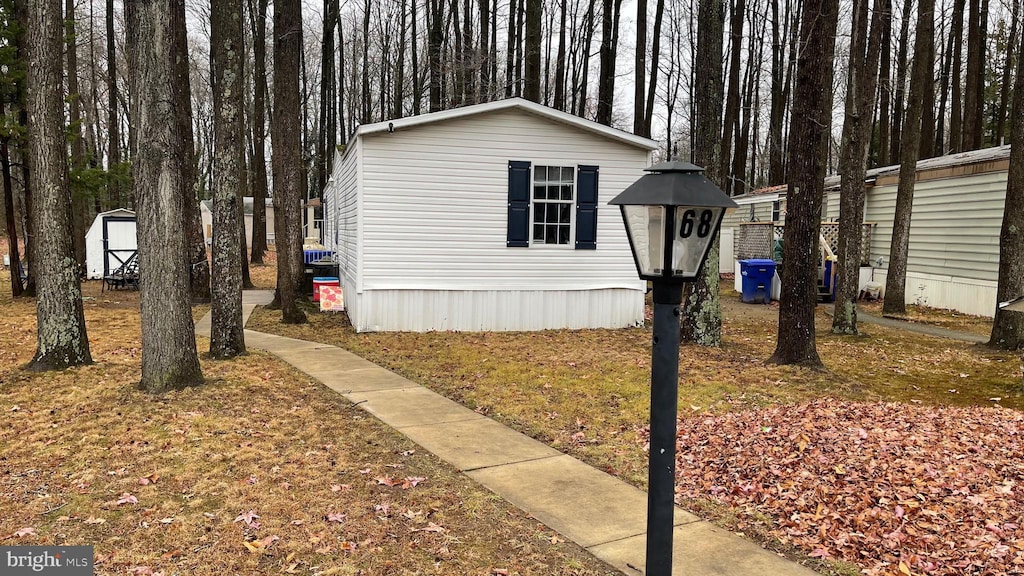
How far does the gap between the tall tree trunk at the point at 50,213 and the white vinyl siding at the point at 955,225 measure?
52.1 feet

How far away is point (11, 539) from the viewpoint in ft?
11.8

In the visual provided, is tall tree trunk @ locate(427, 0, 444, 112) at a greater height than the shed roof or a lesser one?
greater

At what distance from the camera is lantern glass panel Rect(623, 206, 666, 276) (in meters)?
2.54

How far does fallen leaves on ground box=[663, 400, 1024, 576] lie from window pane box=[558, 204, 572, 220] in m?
6.23

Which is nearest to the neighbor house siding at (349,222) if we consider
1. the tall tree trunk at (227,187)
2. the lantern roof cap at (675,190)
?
the tall tree trunk at (227,187)

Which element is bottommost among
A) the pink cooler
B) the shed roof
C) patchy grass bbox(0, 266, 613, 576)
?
patchy grass bbox(0, 266, 613, 576)

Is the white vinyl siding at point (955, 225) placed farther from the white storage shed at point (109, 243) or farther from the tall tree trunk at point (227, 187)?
the white storage shed at point (109, 243)

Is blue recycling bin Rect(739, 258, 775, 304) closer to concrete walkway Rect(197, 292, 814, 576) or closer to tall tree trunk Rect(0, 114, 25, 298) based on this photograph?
concrete walkway Rect(197, 292, 814, 576)

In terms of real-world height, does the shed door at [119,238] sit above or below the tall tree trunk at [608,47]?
below

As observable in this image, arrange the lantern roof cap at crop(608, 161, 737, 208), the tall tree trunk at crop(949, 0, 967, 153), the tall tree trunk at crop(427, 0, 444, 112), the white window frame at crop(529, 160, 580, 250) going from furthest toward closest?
the tall tree trunk at crop(427, 0, 444, 112), the tall tree trunk at crop(949, 0, 967, 153), the white window frame at crop(529, 160, 580, 250), the lantern roof cap at crop(608, 161, 737, 208)

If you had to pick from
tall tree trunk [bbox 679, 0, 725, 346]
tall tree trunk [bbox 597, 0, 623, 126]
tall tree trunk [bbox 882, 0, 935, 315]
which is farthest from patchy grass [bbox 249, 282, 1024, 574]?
tall tree trunk [bbox 597, 0, 623, 126]

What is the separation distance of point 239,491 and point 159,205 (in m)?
3.26

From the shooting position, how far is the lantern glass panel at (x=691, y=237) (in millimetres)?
2520

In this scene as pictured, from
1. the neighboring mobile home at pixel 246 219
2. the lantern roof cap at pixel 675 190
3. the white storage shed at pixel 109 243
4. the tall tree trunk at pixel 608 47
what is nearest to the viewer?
the lantern roof cap at pixel 675 190
